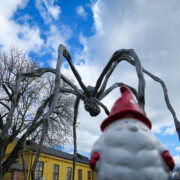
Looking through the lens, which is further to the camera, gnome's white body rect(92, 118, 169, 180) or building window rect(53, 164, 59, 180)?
building window rect(53, 164, 59, 180)

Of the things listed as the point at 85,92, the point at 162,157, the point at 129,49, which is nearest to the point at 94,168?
the point at 162,157

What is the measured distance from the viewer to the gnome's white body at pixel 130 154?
135 cm

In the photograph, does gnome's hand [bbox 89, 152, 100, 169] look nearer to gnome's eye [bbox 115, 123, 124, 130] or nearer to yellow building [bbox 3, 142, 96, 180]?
gnome's eye [bbox 115, 123, 124, 130]

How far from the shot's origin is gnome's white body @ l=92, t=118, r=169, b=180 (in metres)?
1.35

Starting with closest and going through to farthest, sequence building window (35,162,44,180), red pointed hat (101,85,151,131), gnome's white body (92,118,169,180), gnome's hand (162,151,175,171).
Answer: gnome's white body (92,118,169,180) < gnome's hand (162,151,175,171) < red pointed hat (101,85,151,131) < building window (35,162,44,180)

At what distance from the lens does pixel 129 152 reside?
139 cm

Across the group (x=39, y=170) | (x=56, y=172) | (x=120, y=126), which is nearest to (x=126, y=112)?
(x=120, y=126)

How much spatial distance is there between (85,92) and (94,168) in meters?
2.44

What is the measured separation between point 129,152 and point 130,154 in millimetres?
15

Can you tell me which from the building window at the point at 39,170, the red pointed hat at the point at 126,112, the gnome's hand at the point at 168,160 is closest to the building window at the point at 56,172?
the building window at the point at 39,170

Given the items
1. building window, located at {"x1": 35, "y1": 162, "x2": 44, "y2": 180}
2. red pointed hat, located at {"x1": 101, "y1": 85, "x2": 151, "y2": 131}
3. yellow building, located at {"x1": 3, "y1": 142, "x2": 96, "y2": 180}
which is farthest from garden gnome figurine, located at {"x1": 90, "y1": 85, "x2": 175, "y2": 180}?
building window, located at {"x1": 35, "y1": 162, "x2": 44, "y2": 180}

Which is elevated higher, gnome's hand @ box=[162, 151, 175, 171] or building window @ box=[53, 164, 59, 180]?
building window @ box=[53, 164, 59, 180]

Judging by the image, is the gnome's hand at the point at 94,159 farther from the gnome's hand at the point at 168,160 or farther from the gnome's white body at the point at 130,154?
the gnome's hand at the point at 168,160

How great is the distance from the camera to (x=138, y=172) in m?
1.34
